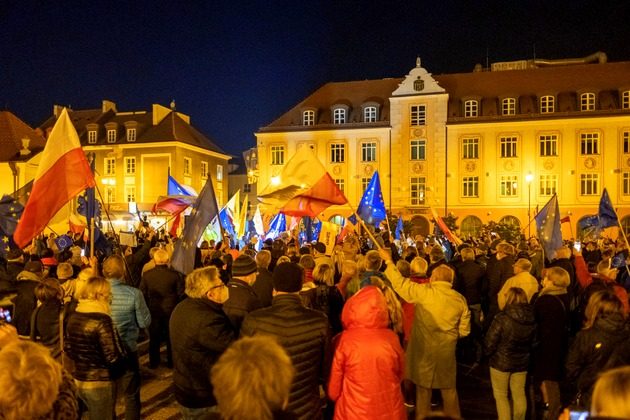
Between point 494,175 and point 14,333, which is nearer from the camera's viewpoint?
point 14,333

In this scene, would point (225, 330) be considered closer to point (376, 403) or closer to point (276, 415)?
point (376, 403)

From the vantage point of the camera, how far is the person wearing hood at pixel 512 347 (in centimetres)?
594

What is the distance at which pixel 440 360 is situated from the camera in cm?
604

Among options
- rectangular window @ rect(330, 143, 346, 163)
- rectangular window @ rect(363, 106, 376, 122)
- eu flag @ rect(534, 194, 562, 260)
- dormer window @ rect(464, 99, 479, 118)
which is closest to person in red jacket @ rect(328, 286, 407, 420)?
eu flag @ rect(534, 194, 562, 260)

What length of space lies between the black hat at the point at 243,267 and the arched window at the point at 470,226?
40071 mm

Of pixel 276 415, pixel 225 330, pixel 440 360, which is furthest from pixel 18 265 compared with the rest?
pixel 276 415

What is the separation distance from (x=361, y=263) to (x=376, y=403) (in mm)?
3511

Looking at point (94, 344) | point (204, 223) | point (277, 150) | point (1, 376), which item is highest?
point (277, 150)

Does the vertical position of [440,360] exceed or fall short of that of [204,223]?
it falls short

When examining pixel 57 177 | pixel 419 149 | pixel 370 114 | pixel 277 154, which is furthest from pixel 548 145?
pixel 57 177

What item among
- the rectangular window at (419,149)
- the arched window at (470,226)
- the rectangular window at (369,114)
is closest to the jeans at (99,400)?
the arched window at (470,226)

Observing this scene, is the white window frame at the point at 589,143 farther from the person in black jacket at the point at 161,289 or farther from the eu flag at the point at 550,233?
the person in black jacket at the point at 161,289

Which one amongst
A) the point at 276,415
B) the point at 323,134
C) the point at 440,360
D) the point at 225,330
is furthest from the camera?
the point at 323,134

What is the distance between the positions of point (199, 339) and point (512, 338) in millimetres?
3151
